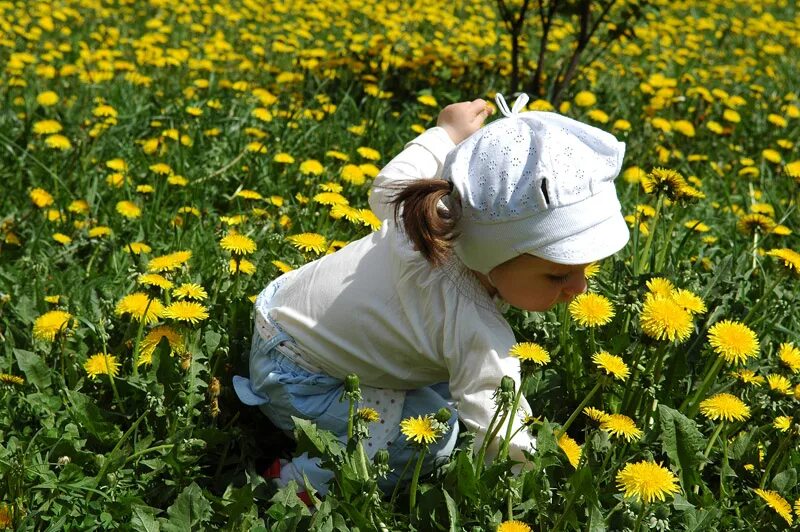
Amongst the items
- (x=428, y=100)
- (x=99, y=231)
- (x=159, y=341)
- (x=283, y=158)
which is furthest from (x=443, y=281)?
(x=428, y=100)

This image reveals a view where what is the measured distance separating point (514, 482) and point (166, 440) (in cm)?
75

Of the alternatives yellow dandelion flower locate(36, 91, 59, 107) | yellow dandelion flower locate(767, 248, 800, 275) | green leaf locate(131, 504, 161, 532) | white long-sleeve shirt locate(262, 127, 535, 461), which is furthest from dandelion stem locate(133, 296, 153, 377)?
yellow dandelion flower locate(36, 91, 59, 107)

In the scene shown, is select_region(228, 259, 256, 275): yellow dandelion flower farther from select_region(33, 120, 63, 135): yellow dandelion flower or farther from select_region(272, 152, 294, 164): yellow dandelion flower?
select_region(33, 120, 63, 135): yellow dandelion flower

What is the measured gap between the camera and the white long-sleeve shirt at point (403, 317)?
1.91m

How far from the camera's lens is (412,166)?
2.19 m

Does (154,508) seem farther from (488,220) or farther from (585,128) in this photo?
(585,128)

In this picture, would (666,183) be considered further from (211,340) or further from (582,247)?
(211,340)

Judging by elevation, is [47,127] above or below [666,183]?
below

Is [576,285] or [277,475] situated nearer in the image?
[576,285]

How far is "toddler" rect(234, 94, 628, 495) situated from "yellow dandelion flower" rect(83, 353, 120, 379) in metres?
0.29

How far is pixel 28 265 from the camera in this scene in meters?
2.82

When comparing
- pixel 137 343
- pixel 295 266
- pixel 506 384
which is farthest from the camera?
pixel 295 266

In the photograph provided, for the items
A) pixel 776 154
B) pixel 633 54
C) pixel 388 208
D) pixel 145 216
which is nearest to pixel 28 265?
pixel 145 216

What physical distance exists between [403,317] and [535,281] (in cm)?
29
